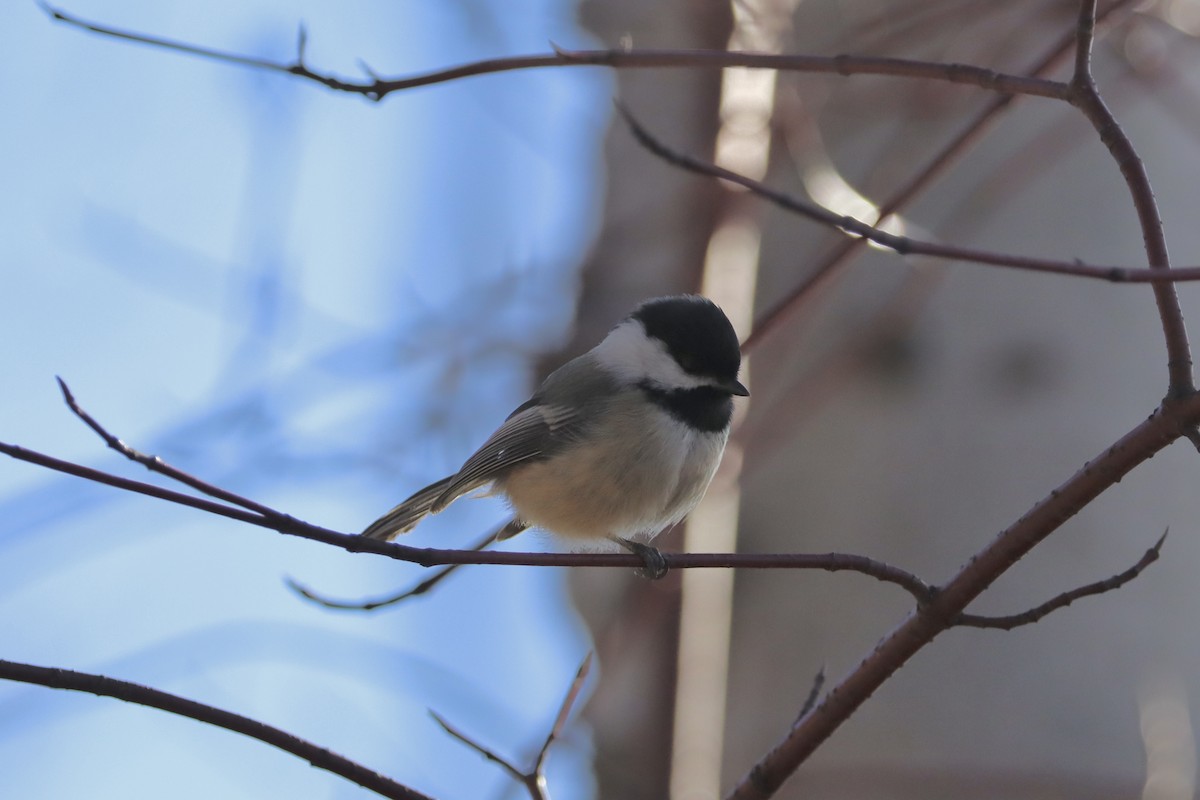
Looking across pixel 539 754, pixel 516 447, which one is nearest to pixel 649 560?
pixel 539 754

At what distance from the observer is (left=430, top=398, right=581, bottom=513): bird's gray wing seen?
1.84 meters

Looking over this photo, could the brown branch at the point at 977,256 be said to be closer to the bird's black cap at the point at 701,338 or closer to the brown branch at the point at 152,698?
the brown branch at the point at 152,698

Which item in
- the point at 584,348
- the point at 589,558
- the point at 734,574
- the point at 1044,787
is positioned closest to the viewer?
the point at 589,558

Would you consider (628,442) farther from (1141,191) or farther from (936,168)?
(1141,191)

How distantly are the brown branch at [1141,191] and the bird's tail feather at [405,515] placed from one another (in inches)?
45.5

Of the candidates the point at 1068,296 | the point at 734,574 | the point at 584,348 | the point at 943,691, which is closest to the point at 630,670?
the point at 734,574

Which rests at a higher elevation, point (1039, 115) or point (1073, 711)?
point (1039, 115)

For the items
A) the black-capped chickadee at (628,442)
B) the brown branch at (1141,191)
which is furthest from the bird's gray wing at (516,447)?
the brown branch at (1141,191)

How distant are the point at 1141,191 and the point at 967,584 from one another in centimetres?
39

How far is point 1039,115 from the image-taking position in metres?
2.31

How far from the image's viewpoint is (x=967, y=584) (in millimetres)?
1041

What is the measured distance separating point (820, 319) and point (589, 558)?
4.59 feet

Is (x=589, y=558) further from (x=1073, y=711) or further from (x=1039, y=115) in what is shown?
(x=1039, y=115)

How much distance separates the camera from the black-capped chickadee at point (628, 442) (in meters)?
1.74
